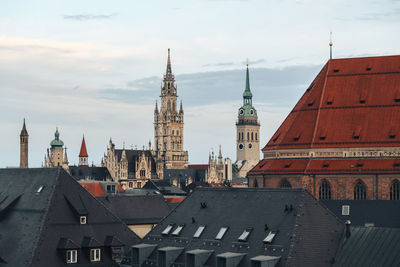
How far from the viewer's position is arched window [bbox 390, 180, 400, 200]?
8906cm

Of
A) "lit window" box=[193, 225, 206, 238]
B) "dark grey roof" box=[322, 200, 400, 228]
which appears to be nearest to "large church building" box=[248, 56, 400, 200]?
"dark grey roof" box=[322, 200, 400, 228]

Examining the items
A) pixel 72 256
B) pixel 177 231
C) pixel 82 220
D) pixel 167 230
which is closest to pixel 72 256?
pixel 72 256

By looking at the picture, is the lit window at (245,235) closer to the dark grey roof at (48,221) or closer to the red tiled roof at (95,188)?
the dark grey roof at (48,221)

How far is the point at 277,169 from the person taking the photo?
315ft

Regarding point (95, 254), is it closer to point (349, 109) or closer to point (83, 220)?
point (83, 220)

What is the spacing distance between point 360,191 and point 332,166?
4452 millimetres

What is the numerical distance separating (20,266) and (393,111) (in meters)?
53.4

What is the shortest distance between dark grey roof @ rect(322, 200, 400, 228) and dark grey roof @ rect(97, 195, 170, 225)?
1923cm

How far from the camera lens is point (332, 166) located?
303ft

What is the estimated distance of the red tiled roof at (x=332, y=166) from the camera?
3533 inches

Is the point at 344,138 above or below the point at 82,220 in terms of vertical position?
above

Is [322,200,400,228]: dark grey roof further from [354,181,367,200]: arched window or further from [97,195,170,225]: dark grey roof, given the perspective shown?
[97,195,170,225]: dark grey roof

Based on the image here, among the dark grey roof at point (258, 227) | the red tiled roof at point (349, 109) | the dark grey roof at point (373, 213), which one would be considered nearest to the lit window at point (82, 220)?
the dark grey roof at point (258, 227)

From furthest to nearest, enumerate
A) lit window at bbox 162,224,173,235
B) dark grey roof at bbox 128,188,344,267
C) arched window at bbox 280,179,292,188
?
arched window at bbox 280,179,292,188
lit window at bbox 162,224,173,235
dark grey roof at bbox 128,188,344,267
